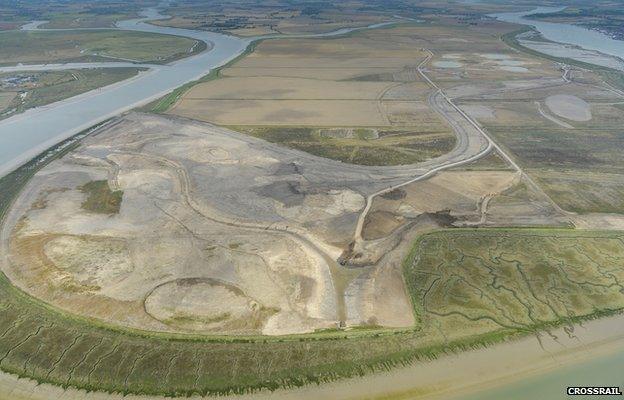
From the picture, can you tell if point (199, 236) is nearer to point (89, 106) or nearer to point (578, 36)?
point (89, 106)

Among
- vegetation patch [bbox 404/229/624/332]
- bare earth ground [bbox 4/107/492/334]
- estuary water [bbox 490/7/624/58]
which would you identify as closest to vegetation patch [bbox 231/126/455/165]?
bare earth ground [bbox 4/107/492/334]

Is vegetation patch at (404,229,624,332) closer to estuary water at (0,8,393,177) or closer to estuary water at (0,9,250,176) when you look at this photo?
estuary water at (0,8,393,177)

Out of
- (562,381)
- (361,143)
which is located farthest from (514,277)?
(361,143)

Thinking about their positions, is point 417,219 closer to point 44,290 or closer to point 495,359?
point 495,359

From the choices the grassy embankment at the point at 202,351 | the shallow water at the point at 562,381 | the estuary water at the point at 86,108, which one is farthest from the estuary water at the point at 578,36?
the grassy embankment at the point at 202,351

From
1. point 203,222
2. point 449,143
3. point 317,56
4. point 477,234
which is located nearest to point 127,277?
point 203,222

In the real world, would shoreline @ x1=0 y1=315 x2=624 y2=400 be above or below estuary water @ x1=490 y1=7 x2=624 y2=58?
below

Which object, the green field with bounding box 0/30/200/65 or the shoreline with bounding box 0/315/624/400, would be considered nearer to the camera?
the shoreline with bounding box 0/315/624/400
